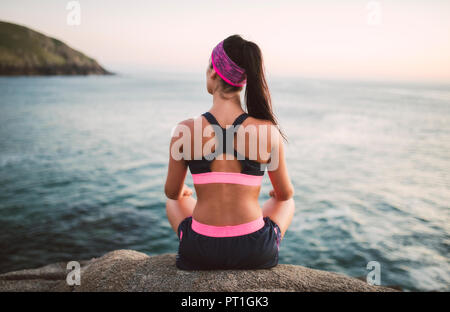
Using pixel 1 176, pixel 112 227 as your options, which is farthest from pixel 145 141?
pixel 112 227

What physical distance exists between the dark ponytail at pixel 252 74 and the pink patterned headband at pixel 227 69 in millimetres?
39

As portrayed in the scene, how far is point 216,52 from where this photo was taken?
2965 millimetres

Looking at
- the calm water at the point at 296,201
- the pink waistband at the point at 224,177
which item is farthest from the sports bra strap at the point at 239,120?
the calm water at the point at 296,201

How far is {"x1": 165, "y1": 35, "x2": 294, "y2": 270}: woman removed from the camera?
2934 mm

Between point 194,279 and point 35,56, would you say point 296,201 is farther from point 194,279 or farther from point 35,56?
point 35,56

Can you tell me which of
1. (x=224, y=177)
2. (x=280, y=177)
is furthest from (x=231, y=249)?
(x=280, y=177)

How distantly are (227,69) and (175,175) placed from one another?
1251 millimetres

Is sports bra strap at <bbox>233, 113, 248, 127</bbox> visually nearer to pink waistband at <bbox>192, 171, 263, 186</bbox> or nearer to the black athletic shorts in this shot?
pink waistband at <bbox>192, 171, 263, 186</bbox>

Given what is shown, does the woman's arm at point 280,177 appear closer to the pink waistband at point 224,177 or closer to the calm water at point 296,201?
the pink waistband at point 224,177

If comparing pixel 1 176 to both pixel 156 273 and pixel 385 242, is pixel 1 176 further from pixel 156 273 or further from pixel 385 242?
pixel 385 242

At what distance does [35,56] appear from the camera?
4190 inches

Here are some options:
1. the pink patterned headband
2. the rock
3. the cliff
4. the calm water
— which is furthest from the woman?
the cliff

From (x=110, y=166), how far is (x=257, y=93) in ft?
41.9

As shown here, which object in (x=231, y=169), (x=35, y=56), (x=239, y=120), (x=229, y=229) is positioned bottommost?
(x=229, y=229)
